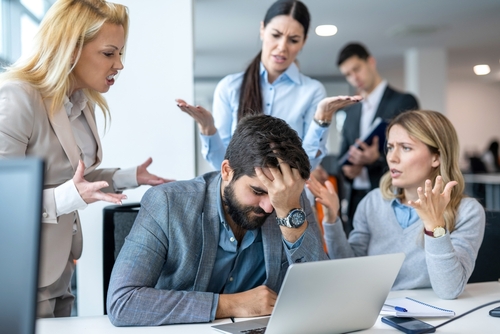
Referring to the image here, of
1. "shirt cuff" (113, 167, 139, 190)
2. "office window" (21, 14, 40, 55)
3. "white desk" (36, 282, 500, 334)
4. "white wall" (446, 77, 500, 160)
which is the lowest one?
"white desk" (36, 282, 500, 334)

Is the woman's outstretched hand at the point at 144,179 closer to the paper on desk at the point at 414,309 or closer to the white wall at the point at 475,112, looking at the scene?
the paper on desk at the point at 414,309

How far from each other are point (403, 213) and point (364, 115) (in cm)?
212

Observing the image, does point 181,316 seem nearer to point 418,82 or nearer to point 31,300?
point 31,300

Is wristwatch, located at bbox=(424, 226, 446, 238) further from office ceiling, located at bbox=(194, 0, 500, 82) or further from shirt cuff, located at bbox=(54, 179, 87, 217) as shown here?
office ceiling, located at bbox=(194, 0, 500, 82)

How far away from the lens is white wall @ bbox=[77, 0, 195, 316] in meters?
2.95

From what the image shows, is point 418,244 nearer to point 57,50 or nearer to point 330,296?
point 330,296

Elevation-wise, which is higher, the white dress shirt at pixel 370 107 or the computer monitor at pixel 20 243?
the white dress shirt at pixel 370 107

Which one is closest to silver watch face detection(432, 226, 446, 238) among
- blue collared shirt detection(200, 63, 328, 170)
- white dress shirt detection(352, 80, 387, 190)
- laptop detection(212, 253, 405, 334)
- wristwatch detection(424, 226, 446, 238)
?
wristwatch detection(424, 226, 446, 238)

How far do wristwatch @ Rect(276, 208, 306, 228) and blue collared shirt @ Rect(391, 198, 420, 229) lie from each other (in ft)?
2.03

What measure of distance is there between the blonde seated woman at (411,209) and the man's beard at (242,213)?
38 cm

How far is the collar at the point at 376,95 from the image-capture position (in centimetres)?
405

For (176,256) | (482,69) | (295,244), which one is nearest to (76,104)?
(176,256)

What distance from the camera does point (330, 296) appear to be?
1282 mm

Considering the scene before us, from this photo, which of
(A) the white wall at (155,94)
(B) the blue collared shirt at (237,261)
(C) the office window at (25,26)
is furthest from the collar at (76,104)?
(C) the office window at (25,26)
